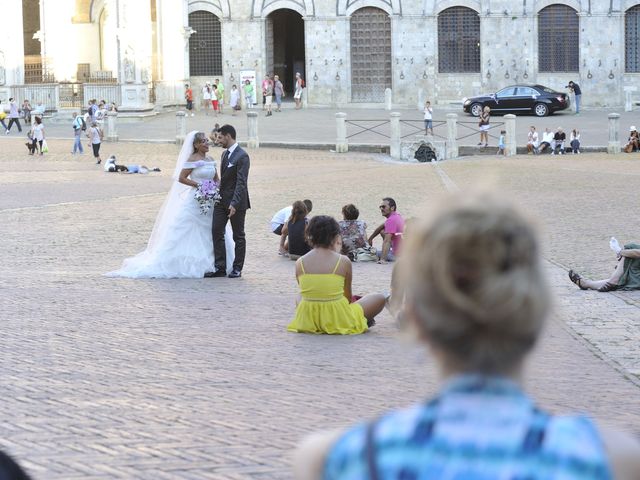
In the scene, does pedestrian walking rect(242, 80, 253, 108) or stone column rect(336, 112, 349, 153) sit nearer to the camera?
stone column rect(336, 112, 349, 153)

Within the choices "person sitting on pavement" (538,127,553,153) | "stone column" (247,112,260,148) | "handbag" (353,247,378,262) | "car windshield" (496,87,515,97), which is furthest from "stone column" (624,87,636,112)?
"handbag" (353,247,378,262)

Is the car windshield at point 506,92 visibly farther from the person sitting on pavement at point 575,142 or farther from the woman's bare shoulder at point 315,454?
the woman's bare shoulder at point 315,454

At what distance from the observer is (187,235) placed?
15.1 metres

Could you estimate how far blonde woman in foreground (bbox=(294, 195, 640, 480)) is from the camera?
2.22 metres

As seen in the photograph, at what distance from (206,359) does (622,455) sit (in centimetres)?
746

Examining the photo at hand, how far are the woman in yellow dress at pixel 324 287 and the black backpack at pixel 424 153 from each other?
23.9 meters

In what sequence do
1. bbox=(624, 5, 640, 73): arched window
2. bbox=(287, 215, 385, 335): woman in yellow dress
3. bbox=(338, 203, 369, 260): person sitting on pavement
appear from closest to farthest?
bbox=(287, 215, 385, 335): woman in yellow dress
bbox=(338, 203, 369, 260): person sitting on pavement
bbox=(624, 5, 640, 73): arched window

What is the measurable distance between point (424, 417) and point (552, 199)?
21736 millimetres

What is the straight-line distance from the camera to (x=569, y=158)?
33.2 m

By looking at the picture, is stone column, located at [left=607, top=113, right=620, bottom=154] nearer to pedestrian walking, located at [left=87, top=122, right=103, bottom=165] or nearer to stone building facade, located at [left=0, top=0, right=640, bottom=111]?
pedestrian walking, located at [left=87, top=122, right=103, bottom=165]

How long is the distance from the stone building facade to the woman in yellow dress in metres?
35.7

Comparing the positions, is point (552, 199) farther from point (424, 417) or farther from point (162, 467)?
point (424, 417)

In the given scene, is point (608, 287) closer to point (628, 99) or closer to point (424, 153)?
point (424, 153)

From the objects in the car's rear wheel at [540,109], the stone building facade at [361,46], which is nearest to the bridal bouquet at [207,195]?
the car's rear wheel at [540,109]
